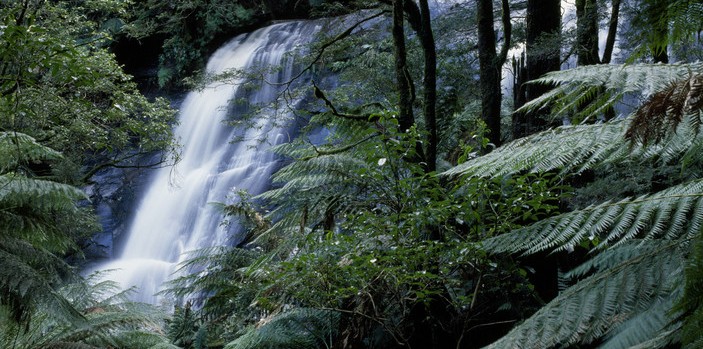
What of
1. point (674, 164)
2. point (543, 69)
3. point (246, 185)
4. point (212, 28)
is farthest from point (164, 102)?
point (674, 164)

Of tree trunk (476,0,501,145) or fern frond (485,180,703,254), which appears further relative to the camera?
tree trunk (476,0,501,145)

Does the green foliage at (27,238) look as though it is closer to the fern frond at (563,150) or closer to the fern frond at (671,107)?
the fern frond at (563,150)

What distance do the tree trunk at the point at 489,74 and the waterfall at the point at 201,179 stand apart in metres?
7.24

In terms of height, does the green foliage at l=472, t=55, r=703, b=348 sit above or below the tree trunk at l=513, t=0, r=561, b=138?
above

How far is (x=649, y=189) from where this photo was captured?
384 cm

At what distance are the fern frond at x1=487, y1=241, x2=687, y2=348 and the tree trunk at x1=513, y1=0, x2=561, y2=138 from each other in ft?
10.8

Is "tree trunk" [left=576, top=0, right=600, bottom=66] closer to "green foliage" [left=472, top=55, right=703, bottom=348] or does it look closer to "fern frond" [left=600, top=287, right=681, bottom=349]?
"green foliage" [left=472, top=55, right=703, bottom=348]

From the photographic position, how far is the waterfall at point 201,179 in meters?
12.3

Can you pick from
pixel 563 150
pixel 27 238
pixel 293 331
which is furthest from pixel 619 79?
pixel 27 238

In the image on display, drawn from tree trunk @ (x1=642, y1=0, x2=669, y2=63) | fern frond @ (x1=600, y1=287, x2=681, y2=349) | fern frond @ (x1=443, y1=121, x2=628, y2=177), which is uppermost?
tree trunk @ (x1=642, y1=0, x2=669, y2=63)

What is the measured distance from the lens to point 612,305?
2.99ft

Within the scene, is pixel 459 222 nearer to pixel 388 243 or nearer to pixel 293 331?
pixel 388 243

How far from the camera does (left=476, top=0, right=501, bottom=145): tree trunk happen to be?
4.20 meters

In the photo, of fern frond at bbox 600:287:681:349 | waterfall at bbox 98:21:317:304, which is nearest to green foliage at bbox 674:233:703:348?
fern frond at bbox 600:287:681:349
